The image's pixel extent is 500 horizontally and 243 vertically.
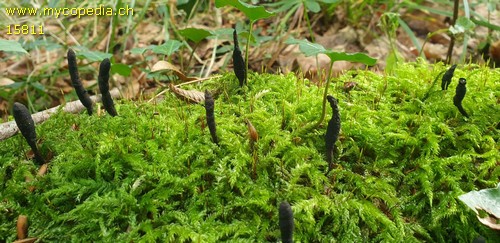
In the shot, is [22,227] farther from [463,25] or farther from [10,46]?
[463,25]

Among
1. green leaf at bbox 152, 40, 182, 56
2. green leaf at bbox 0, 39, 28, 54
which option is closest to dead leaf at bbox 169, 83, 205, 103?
green leaf at bbox 152, 40, 182, 56

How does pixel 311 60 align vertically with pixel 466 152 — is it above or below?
below

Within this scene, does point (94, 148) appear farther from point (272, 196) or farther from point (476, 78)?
point (476, 78)

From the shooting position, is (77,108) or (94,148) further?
(77,108)

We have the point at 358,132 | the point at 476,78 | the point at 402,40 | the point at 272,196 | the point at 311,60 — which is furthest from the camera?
the point at 402,40

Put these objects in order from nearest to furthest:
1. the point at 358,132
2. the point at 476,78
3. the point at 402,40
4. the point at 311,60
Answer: the point at 358,132
the point at 476,78
the point at 311,60
the point at 402,40

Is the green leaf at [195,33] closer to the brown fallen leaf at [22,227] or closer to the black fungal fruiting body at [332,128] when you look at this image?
the black fungal fruiting body at [332,128]

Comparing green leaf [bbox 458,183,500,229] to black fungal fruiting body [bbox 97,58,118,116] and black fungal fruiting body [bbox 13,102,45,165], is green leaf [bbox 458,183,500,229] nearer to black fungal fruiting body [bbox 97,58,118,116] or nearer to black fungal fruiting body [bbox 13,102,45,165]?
black fungal fruiting body [bbox 97,58,118,116]

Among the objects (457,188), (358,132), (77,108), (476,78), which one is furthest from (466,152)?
(77,108)
